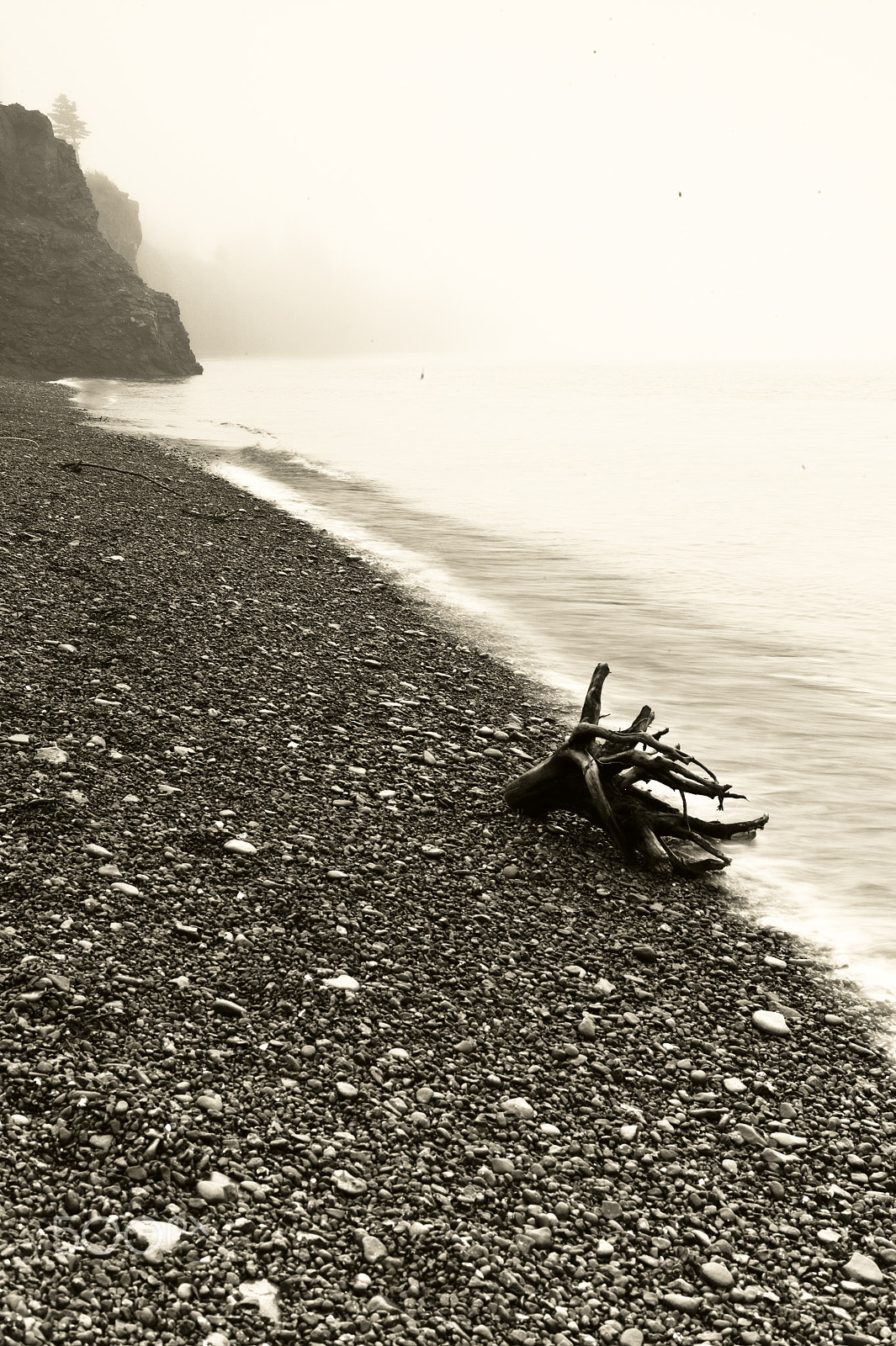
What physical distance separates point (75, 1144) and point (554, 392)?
73.8m

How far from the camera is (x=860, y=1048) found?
4762mm

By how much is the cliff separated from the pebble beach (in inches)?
4221

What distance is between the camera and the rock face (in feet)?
228

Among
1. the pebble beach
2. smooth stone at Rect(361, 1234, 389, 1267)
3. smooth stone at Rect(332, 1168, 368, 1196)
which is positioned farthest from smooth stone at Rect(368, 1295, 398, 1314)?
smooth stone at Rect(332, 1168, 368, 1196)

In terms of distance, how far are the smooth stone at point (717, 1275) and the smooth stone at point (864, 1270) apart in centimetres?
45

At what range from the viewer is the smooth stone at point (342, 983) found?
4707 millimetres

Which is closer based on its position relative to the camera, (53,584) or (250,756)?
(250,756)

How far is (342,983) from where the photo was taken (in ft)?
15.5

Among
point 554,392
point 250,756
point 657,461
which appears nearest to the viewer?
point 250,756

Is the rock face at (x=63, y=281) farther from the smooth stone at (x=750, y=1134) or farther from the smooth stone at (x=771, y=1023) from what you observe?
the smooth stone at (x=750, y=1134)

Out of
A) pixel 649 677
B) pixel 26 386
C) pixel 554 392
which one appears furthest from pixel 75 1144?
pixel 554 392

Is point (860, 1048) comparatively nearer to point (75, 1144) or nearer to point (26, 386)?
point (75, 1144)

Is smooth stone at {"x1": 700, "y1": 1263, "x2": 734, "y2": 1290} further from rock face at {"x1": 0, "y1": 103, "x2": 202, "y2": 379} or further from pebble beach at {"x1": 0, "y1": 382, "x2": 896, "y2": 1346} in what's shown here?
rock face at {"x1": 0, "y1": 103, "x2": 202, "y2": 379}

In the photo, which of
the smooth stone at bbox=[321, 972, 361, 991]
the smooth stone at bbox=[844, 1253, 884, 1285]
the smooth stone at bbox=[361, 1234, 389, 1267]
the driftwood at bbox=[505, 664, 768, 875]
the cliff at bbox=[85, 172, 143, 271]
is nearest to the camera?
the smooth stone at bbox=[361, 1234, 389, 1267]
